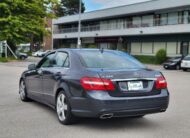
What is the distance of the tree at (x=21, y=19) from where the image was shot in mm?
40750

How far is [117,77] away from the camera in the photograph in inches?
253

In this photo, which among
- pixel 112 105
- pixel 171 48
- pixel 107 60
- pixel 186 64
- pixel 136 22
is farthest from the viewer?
pixel 136 22

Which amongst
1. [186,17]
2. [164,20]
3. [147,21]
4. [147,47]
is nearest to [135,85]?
[186,17]

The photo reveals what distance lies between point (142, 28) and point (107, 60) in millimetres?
40677

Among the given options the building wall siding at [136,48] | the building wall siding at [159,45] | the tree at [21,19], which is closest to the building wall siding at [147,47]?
the building wall siding at [159,45]

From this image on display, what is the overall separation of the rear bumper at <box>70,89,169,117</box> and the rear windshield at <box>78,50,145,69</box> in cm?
82

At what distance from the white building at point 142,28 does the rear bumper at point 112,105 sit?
116 ft

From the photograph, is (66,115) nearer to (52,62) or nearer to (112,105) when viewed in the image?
(112,105)

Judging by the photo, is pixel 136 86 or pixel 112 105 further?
pixel 136 86

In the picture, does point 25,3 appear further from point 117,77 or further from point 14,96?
point 117,77

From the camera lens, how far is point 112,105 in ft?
20.6

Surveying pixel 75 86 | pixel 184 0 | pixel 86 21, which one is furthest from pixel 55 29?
pixel 75 86

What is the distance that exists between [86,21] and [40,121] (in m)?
56.8

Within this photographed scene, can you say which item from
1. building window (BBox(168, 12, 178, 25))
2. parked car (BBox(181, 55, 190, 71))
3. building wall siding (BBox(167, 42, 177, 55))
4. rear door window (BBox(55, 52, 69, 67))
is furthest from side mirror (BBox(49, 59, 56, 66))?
building wall siding (BBox(167, 42, 177, 55))
